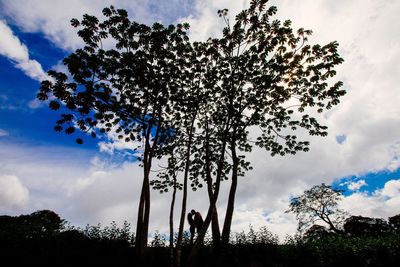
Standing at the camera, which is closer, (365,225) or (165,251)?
(165,251)

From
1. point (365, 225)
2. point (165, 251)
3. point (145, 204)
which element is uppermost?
point (365, 225)

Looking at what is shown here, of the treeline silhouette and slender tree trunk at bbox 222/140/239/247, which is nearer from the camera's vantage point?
the treeline silhouette

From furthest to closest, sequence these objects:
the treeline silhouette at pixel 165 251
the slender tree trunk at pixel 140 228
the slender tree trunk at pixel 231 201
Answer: the slender tree trunk at pixel 231 201, the slender tree trunk at pixel 140 228, the treeline silhouette at pixel 165 251

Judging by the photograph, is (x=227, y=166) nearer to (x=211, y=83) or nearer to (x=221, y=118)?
(x=221, y=118)

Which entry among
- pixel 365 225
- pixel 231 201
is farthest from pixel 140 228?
pixel 365 225

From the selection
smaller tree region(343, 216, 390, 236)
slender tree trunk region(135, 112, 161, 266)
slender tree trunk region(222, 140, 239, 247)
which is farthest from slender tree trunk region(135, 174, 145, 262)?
smaller tree region(343, 216, 390, 236)

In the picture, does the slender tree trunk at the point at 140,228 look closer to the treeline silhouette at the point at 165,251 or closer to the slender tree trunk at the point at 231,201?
the treeline silhouette at the point at 165,251

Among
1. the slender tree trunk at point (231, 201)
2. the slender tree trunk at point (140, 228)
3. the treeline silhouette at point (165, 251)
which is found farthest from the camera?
the slender tree trunk at point (231, 201)

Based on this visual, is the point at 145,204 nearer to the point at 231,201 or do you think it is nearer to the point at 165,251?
the point at 165,251

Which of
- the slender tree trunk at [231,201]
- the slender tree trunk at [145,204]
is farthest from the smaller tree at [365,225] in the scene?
the slender tree trunk at [145,204]

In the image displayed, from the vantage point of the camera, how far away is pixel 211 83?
1722 centimetres

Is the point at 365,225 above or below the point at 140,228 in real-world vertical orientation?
above

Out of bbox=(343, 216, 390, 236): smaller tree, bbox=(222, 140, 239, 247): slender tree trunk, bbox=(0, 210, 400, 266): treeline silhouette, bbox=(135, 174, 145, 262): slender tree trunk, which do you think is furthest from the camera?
bbox=(343, 216, 390, 236): smaller tree

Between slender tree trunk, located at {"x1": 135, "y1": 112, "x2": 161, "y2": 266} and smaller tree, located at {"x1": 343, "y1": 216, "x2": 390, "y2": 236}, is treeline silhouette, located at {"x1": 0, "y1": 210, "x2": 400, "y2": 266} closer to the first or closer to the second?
slender tree trunk, located at {"x1": 135, "y1": 112, "x2": 161, "y2": 266}
